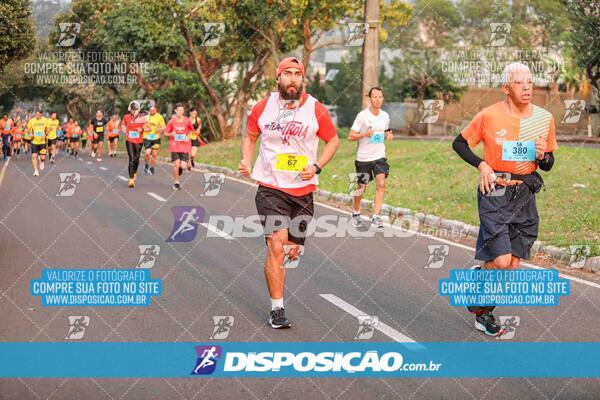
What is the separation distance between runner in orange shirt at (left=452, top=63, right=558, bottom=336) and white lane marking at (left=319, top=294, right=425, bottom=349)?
0.76m

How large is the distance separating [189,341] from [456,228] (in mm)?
7620

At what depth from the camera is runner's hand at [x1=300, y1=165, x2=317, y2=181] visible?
24.6 ft

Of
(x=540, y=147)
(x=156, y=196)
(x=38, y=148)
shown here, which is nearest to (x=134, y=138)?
(x=156, y=196)

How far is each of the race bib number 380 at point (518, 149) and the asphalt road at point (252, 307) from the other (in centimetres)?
148

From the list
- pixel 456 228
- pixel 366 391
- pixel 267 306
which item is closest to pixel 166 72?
pixel 456 228

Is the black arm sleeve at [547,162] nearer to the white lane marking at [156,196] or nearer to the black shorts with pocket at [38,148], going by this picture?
the white lane marking at [156,196]

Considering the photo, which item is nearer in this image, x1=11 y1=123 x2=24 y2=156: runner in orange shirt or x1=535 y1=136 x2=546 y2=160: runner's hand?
x1=535 y1=136 x2=546 y2=160: runner's hand

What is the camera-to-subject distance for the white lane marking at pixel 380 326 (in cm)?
708

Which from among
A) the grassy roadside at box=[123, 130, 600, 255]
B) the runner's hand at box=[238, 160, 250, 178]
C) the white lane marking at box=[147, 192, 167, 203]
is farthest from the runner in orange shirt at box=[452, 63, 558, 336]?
the white lane marking at box=[147, 192, 167, 203]

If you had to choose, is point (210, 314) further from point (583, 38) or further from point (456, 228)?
point (583, 38)

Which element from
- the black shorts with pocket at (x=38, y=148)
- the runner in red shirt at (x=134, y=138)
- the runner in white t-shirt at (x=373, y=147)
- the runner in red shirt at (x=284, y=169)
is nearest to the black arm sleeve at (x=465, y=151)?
the runner in red shirt at (x=284, y=169)

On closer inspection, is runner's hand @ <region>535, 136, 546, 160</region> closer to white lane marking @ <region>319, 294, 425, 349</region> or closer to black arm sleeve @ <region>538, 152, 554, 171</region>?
black arm sleeve @ <region>538, 152, 554, 171</region>

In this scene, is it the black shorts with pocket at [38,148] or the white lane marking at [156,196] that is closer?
the white lane marking at [156,196]

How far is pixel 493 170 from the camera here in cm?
736
